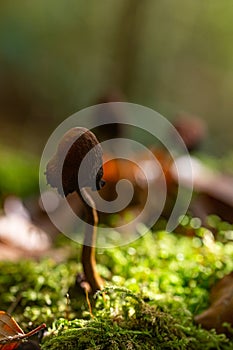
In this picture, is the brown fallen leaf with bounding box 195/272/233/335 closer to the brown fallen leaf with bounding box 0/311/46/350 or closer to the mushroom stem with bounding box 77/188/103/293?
the mushroom stem with bounding box 77/188/103/293

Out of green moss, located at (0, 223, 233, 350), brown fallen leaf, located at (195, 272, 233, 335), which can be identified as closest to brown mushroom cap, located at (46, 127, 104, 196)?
green moss, located at (0, 223, 233, 350)

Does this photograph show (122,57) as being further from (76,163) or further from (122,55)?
(76,163)

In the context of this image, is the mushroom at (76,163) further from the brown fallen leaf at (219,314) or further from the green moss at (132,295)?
the brown fallen leaf at (219,314)

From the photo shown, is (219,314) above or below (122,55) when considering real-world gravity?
above

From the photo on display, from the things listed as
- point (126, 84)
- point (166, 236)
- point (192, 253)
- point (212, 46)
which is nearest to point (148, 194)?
point (166, 236)

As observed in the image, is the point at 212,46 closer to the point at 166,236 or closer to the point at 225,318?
the point at 166,236

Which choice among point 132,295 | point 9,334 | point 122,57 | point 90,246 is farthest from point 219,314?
point 122,57
